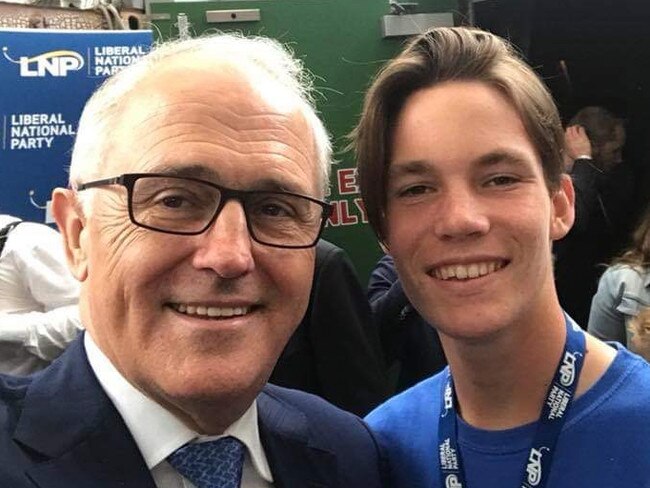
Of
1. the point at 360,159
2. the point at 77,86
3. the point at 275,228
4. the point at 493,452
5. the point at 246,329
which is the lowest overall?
the point at 493,452

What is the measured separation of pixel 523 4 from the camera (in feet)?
15.0

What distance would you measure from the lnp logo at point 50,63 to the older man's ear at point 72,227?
2.40 metres

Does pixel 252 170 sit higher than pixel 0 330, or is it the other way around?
pixel 252 170

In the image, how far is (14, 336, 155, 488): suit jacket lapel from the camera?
1.22 metres

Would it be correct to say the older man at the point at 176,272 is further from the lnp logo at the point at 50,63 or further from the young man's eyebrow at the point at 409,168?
the lnp logo at the point at 50,63

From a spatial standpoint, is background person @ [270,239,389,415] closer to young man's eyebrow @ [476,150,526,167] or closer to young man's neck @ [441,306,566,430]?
young man's neck @ [441,306,566,430]

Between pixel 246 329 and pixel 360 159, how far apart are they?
53cm

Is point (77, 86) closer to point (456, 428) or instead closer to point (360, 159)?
point (360, 159)

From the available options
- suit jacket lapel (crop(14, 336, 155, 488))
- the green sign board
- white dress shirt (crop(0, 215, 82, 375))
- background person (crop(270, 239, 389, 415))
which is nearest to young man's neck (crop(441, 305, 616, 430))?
suit jacket lapel (crop(14, 336, 155, 488))

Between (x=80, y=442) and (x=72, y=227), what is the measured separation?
1.22ft

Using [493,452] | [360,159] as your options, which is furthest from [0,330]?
[493,452]

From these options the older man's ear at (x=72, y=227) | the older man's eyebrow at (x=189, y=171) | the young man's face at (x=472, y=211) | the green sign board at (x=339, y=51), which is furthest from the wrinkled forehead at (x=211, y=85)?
the green sign board at (x=339, y=51)

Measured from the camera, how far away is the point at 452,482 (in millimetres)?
1510

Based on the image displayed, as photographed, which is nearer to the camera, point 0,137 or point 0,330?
point 0,330
